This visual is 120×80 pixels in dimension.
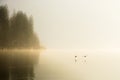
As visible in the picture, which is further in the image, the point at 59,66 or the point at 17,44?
the point at 17,44

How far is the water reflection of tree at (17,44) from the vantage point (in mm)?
2898

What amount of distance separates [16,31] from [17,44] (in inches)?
7.1

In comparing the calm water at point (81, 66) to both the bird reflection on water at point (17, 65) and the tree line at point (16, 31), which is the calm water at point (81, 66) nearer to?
the bird reflection on water at point (17, 65)

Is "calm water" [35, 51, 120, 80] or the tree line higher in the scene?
the tree line

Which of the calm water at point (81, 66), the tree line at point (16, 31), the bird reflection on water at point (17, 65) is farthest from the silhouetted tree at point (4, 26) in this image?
the calm water at point (81, 66)

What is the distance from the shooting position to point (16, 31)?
9.84ft

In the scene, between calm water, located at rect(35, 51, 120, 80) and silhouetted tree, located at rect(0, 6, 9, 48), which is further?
silhouetted tree, located at rect(0, 6, 9, 48)

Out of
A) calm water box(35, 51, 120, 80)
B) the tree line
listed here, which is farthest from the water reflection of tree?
calm water box(35, 51, 120, 80)

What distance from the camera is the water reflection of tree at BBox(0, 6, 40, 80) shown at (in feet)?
9.51

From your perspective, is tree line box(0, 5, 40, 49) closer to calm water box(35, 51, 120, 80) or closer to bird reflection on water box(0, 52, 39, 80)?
bird reflection on water box(0, 52, 39, 80)

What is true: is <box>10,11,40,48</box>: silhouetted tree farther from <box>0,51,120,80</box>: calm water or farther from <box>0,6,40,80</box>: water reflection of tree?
<box>0,51,120,80</box>: calm water

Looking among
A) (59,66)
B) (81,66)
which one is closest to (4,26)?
(59,66)

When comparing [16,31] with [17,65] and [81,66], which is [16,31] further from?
[81,66]

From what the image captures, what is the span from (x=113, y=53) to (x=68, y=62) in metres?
0.51
